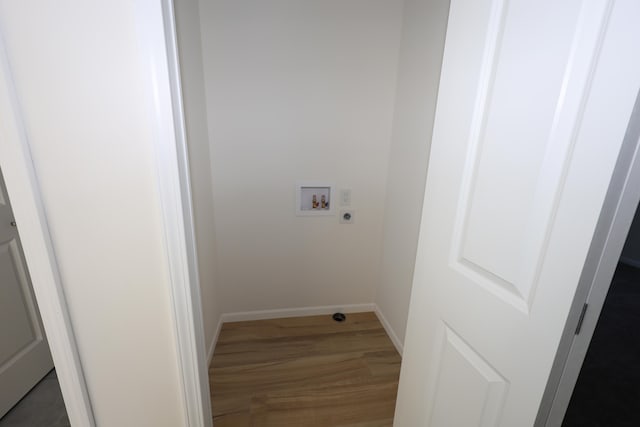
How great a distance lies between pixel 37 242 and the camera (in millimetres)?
727

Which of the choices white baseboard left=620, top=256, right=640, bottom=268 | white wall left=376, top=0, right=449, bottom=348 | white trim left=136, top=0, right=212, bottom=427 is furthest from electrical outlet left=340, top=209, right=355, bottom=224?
white baseboard left=620, top=256, right=640, bottom=268

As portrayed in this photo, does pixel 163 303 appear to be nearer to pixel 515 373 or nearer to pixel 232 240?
pixel 515 373

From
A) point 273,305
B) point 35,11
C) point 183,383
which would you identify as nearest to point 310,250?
point 273,305

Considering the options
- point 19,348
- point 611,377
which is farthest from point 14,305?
point 611,377

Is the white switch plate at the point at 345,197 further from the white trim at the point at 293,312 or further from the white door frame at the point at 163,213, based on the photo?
the white door frame at the point at 163,213

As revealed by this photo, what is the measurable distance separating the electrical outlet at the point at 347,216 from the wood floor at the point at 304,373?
0.88 m

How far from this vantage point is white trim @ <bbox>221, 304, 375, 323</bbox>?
2.27m

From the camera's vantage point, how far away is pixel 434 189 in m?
0.93

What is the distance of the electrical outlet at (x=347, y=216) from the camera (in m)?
2.20

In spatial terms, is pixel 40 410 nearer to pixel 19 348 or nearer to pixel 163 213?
pixel 19 348

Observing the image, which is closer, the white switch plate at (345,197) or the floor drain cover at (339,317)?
the white switch plate at (345,197)

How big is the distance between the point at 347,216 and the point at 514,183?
1559 mm

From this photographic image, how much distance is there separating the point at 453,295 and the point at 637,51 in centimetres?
68

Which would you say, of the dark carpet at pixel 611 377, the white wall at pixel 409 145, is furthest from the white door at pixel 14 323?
the dark carpet at pixel 611 377
